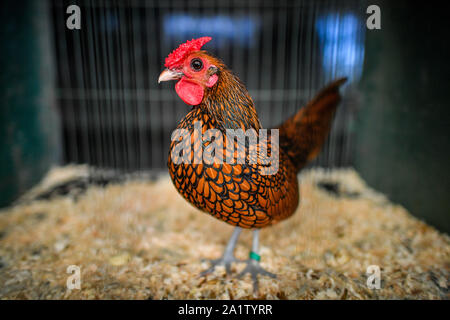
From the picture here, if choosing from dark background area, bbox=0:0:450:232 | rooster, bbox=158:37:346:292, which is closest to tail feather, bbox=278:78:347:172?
dark background area, bbox=0:0:450:232

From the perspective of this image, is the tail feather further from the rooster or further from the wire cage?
the wire cage

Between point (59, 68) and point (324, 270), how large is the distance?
→ 307 cm

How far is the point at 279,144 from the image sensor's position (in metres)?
1.37

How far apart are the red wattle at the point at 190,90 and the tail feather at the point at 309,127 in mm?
567

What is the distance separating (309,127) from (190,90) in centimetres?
82

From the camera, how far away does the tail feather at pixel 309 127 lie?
Result: 1461 millimetres

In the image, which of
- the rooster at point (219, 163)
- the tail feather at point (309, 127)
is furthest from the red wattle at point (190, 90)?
the tail feather at point (309, 127)

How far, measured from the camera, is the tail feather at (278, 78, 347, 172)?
1.46 m

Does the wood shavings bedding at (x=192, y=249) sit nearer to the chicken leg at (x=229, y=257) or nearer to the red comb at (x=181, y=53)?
the chicken leg at (x=229, y=257)

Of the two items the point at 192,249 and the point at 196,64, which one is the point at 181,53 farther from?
the point at 192,249

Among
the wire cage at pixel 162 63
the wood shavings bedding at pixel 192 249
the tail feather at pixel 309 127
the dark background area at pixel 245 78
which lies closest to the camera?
the wood shavings bedding at pixel 192 249

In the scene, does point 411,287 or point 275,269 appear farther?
point 275,269
